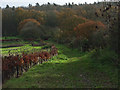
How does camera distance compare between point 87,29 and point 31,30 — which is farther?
point 31,30

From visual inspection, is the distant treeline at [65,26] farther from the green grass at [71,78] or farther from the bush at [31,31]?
the green grass at [71,78]

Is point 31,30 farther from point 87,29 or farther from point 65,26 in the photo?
point 87,29

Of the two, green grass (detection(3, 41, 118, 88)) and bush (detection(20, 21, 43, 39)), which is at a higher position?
bush (detection(20, 21, 43, 39))

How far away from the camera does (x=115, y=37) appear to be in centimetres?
727

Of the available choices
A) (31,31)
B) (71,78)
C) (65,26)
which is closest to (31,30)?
(31,31)

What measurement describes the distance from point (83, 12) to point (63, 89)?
1655 inches

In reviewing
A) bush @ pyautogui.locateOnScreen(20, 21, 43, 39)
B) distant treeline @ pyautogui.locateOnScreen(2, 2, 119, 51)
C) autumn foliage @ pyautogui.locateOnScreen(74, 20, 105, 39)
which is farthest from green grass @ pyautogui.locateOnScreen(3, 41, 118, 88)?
bush @ pyautogui.locateOnScreen(20, 21, 43, 39)

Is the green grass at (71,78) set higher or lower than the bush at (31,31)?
lower

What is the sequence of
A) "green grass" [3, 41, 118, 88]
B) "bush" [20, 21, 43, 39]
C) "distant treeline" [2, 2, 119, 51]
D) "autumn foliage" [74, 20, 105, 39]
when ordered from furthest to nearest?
"bush" [20, 21, 43, 39] → "autumn foliage" [74, 20, 105, 39] → "distant treeline" [2, 2, 119, 51] → "green grass" [3, 41, 118, 88]

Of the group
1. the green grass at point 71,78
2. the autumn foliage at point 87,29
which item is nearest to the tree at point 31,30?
the autumn foliage at point 87,29

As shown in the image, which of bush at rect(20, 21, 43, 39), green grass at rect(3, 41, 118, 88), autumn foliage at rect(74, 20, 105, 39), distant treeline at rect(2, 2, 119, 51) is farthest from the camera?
bush at rect(20, 21, 43, 39)

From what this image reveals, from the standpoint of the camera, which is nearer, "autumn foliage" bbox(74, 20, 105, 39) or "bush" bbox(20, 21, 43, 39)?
"autumn foliage" bbox(74, 20, 105, 39)

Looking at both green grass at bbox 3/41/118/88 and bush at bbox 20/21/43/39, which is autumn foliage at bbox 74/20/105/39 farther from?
bush at bbox 20/21/43/39

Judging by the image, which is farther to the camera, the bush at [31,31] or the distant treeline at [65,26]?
the bush at [31,31]
